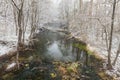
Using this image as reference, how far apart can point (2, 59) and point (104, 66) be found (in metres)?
10.3

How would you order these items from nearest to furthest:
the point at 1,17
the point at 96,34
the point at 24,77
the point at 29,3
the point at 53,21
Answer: the point at 24,77 → the point at 29,3 → the point at 96,34 → the point at 1,17 → the point at 53,21

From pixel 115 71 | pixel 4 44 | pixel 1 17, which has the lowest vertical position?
pixel 115 71

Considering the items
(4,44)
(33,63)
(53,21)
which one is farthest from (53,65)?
(53,21)

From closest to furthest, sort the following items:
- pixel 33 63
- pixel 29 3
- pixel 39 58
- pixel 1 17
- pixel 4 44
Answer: pixel 33 63 → pixel 39 58 → pixel 4 44 → pixel 29 3 → pixel 1 17

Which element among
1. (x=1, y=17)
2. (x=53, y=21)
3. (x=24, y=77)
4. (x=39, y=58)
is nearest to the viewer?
(x=24, y=77)

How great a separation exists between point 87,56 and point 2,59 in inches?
392

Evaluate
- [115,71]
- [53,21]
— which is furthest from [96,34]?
[53,21]

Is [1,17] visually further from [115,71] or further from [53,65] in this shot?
[115,71]

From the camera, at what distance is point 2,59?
15430 mm

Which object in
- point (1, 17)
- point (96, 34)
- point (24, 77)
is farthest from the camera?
point (1, 17)

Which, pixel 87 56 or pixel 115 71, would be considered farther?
pixel 87 56

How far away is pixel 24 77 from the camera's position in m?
12.4

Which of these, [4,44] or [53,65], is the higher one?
[4,44]

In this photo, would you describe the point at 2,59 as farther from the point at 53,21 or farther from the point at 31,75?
the point at 53,21
